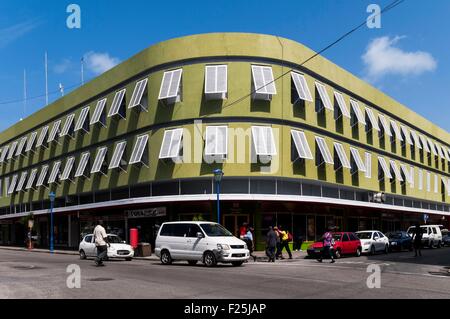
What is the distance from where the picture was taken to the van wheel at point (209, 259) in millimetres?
21312

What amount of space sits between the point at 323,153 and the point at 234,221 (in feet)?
27.9

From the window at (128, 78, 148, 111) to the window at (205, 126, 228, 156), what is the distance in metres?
5.96

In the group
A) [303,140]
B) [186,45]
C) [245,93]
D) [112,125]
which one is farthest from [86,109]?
[303,140]

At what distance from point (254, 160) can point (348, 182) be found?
11443 millimetres

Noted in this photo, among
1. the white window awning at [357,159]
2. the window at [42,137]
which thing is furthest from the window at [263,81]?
the window at [42,137]

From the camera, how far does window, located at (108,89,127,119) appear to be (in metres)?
38.9

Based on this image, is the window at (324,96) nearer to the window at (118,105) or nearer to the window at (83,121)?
the window at (118,105)

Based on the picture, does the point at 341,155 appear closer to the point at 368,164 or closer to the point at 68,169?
the point at 368,164

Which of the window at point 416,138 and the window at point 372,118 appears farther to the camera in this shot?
the window at point 416,138

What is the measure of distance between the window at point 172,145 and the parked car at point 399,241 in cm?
1584

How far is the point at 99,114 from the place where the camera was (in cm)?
4159

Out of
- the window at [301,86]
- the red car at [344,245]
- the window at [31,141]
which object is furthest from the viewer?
the window at [31,141]

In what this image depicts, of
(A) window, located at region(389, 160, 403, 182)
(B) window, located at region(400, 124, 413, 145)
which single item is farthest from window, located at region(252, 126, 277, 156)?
(B) window, located at region(400, 124, 413, 145)
